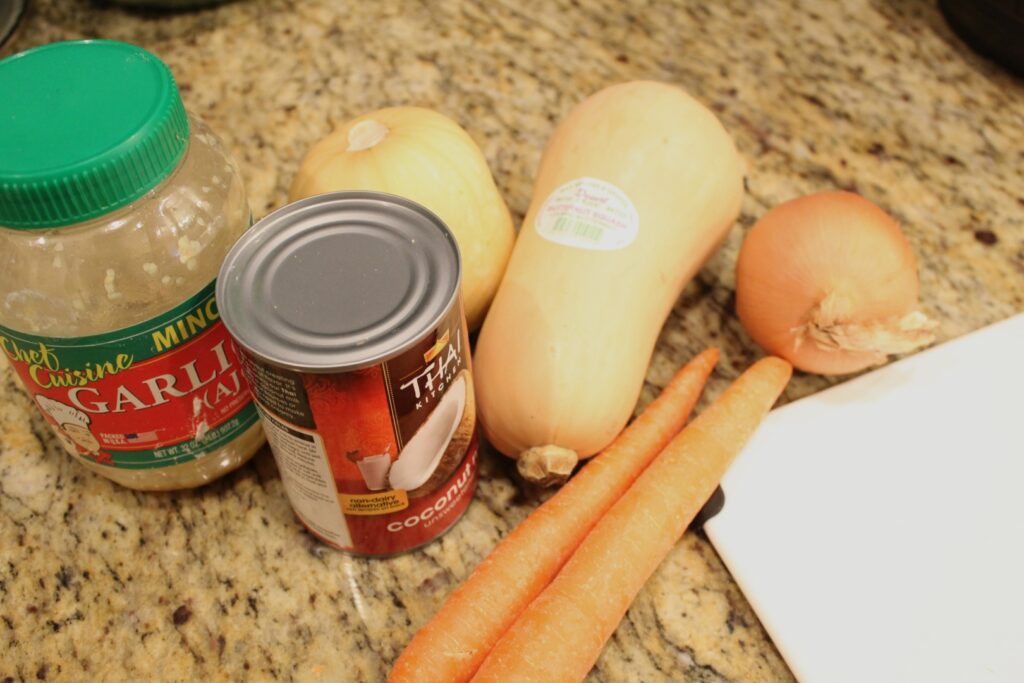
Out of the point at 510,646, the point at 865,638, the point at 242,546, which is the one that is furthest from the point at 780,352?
the point at 242,546

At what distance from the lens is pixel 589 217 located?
2.67 feet

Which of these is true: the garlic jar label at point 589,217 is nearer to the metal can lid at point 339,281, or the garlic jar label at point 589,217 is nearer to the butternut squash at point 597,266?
the butternut squash at point 597,266

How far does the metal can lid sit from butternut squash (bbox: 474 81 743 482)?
0.57 ft

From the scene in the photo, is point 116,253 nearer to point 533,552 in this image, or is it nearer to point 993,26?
point 533,552

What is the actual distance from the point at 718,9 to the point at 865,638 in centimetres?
102

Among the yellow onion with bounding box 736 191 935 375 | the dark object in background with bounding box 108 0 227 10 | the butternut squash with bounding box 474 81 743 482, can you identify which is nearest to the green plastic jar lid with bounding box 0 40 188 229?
the butternut squash with bounding box 474 81 743 482

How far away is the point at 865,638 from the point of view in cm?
69

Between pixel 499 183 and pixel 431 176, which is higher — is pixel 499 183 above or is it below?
below

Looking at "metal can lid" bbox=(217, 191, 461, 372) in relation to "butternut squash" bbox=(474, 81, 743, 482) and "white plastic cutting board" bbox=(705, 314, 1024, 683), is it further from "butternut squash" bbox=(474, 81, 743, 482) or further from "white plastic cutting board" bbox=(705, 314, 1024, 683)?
"white plastic cutting board" bbox=(705, 314, 1024, 683)

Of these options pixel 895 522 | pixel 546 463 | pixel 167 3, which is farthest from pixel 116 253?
pixel 167 3

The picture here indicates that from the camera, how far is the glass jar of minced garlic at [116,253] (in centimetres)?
55

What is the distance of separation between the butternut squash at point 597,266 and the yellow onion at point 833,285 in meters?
0.08

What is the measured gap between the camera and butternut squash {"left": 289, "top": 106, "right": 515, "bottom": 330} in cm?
77

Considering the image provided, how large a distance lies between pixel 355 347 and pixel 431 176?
0.26m
